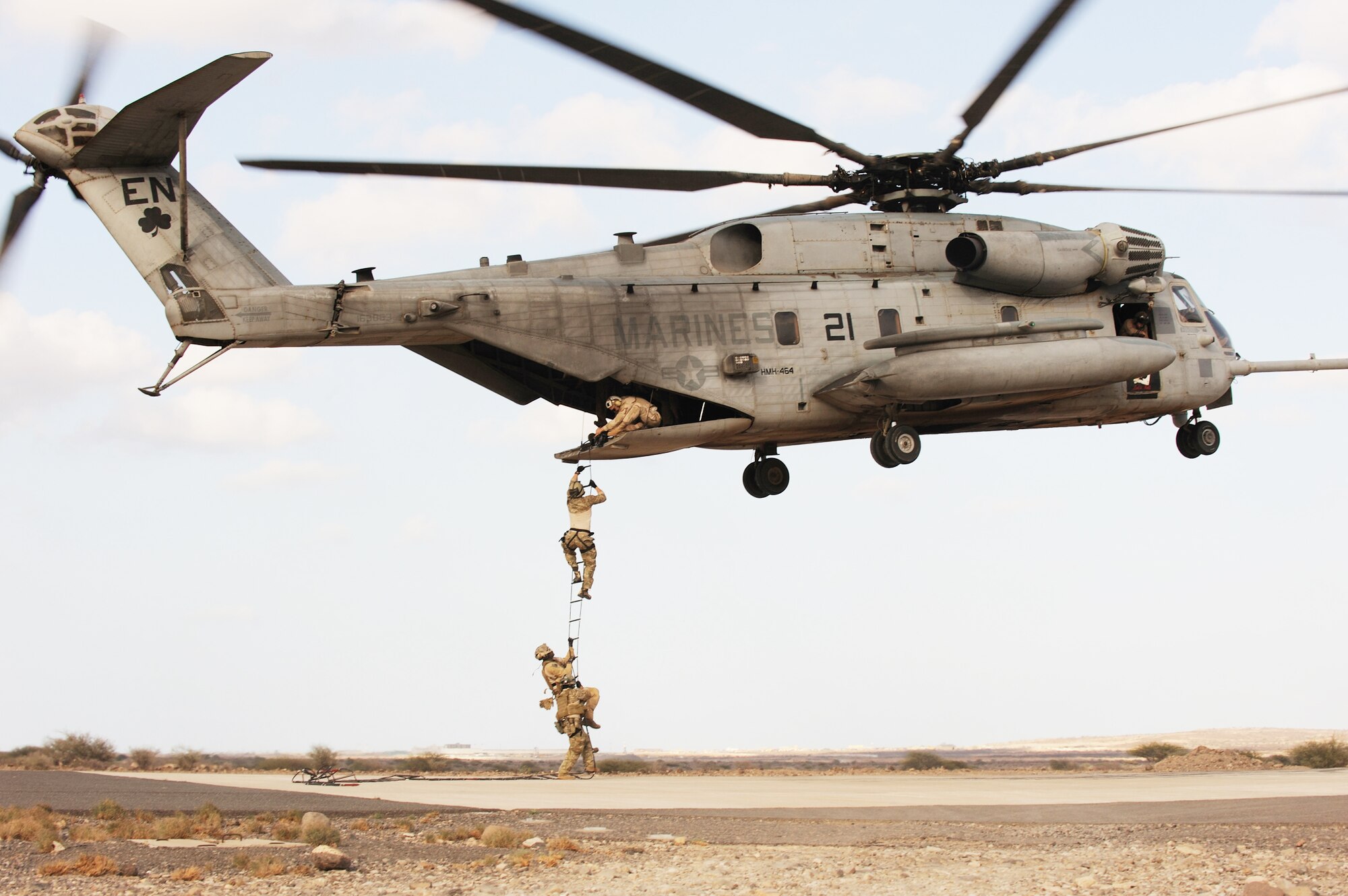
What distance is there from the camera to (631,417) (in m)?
18.7

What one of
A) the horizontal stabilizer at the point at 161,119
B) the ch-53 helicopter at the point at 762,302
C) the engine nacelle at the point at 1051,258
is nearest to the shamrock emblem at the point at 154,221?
the ch-53 helicopter at the point at 762,302

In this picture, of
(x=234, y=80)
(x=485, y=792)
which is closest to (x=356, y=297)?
(x=234, y=80)

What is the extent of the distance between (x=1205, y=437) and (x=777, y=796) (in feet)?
35.2

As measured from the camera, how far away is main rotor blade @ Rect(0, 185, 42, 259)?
17.5m

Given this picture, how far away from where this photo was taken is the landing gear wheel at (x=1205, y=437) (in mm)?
22453

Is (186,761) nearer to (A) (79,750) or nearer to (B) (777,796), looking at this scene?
(A) (79,750)

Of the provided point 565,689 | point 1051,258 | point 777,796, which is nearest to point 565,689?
point 565,689

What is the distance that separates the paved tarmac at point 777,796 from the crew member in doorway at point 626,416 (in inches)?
184

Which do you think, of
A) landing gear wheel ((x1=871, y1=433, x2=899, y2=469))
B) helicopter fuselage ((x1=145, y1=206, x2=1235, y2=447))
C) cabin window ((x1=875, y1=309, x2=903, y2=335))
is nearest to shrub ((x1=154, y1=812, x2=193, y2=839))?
helicopter fuselage ((x1=145, y1=206, x2=1235, y2=447))

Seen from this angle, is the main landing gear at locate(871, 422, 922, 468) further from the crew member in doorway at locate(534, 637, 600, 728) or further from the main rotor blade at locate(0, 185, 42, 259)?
the main rotor blade at locate(0, 185, 42, 259)

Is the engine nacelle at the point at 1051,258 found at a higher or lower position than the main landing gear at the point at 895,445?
higher

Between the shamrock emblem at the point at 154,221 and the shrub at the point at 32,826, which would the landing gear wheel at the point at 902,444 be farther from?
the shrub at the point at 32,826

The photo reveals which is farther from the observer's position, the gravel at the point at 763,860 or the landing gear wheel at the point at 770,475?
the landing gear wheel at the point at 770,475

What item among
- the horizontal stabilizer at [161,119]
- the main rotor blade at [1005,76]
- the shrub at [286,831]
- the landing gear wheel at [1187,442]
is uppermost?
the main rotor blade at [1005,76]
